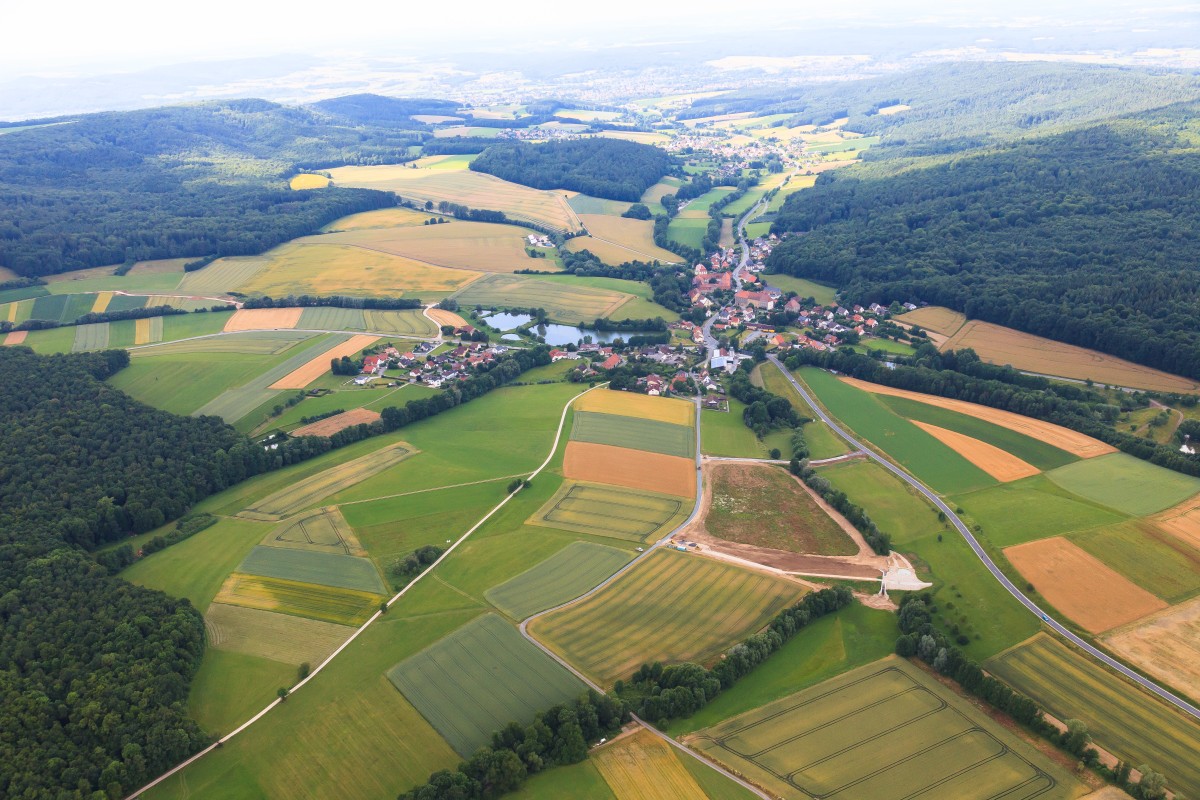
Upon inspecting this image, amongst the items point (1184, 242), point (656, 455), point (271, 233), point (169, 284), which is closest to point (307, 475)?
point (656, 455)

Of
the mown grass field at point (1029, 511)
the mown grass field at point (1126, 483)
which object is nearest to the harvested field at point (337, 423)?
the mown grass field at point (1029, 511)

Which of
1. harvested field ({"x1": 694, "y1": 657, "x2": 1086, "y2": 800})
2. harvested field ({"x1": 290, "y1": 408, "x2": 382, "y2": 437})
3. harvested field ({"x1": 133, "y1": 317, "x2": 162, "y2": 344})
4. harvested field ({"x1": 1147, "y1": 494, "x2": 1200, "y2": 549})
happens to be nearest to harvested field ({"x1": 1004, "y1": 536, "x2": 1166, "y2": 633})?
harvested field ({"x1": 1147, "y1": 494, "x2": 1200, "y2": 549})

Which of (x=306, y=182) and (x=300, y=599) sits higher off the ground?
(x=306, y=182)

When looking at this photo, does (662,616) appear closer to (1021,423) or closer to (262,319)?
(1021,423)

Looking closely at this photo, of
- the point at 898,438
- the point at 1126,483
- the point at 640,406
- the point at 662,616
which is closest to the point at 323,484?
the point at 640,406

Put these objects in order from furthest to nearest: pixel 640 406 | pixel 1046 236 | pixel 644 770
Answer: pixel 1046 236 < pixel 640 406 < pixel 644 770

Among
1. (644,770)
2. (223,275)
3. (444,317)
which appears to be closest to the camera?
(644,770)

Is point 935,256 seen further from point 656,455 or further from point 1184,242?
point 656,455
